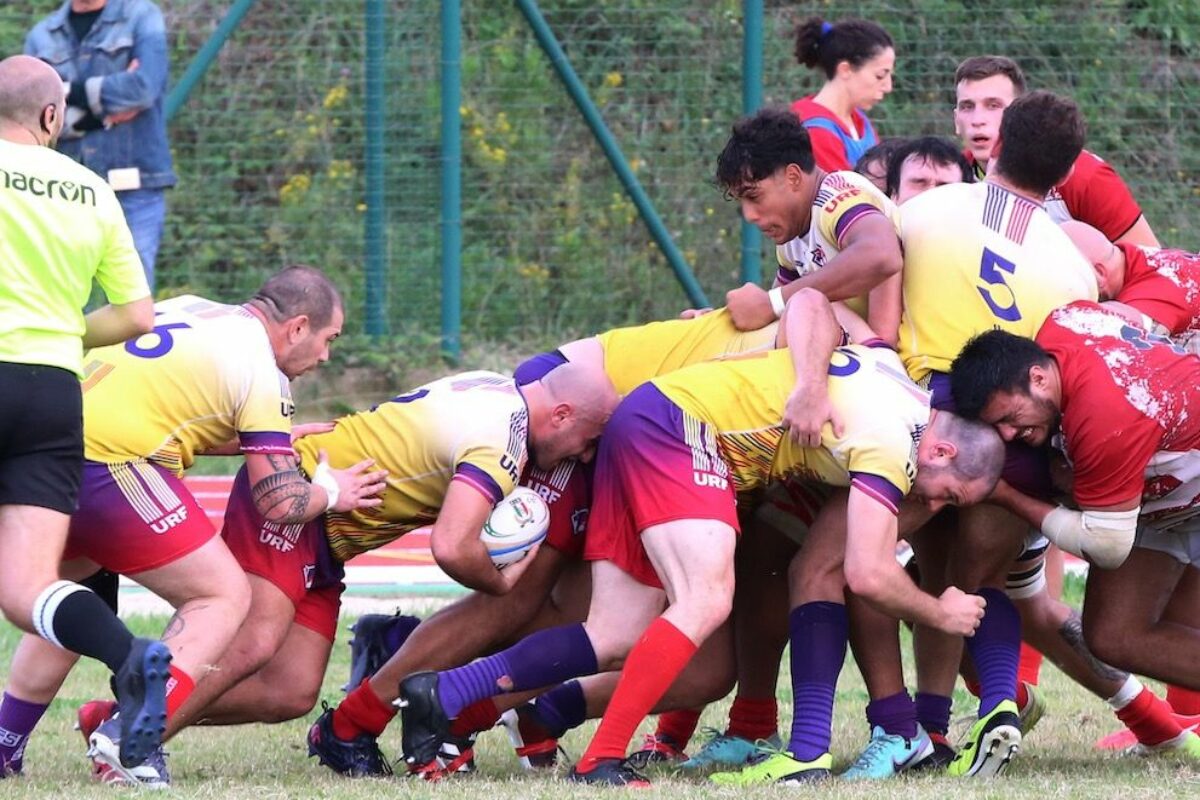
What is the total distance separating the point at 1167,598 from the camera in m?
6.09

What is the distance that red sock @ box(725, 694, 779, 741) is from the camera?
6.31 metres

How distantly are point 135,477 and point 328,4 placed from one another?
7.43 m

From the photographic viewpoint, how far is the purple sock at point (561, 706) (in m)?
6.07

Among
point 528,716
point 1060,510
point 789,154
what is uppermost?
point 789,154

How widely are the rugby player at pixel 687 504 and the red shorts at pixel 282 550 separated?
568mm

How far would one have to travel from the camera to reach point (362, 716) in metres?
6.05

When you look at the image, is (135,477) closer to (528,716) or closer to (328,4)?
(528,716)

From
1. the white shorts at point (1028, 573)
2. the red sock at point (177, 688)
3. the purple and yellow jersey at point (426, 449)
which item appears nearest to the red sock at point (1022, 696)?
the white shorts at point (1028, 573)

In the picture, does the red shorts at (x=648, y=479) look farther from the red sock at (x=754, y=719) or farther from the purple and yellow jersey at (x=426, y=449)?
the red sock at (x=754, y=719)

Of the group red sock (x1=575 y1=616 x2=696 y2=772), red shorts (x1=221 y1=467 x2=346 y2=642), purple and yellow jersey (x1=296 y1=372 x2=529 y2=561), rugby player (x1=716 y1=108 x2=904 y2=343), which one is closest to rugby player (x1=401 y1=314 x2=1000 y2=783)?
red sock (x1=575 y1=616 x2=696 y2=772)

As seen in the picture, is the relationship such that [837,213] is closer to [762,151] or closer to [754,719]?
[762,151]

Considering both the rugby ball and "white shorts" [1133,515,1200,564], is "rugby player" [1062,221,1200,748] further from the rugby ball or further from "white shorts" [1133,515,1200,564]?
the rugby ball

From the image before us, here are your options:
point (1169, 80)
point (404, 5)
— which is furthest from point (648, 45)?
point (1169, 80)

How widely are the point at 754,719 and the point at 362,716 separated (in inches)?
50.6
